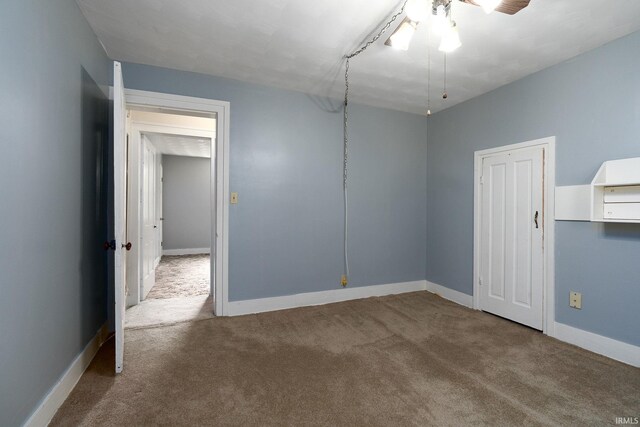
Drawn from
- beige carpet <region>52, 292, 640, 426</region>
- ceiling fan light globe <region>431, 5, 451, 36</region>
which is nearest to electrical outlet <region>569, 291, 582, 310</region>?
beige carpet <region>52, 292, 640, 426</region>

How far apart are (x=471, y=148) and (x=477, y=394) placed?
8.72 ft

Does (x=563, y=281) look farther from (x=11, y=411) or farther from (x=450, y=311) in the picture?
(x=11, y=411)

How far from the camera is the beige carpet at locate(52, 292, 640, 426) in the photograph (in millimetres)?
1659

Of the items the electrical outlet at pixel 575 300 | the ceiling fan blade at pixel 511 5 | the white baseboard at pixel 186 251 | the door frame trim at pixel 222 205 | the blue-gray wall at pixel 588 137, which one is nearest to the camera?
the ceiling fan blade at pixel 511 5

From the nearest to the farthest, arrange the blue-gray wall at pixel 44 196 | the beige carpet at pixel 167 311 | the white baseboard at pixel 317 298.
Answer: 1. the blue-gray wall at pixel 44 196
2. the beige carpet at pixel 167 311
3. the white baseboard at pixel 317 298

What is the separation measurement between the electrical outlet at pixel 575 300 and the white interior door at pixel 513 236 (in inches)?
9.3

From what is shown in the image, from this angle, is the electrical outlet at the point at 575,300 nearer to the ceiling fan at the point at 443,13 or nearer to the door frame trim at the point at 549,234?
the door frame trim at the point at 549,234

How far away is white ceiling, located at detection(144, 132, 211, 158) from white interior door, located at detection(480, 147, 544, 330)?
4354 millimetres

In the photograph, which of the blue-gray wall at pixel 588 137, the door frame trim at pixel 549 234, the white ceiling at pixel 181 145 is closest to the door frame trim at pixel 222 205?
the white ceiling at pixel 181 145

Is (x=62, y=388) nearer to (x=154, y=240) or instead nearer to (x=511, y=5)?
(x=154, y=240)

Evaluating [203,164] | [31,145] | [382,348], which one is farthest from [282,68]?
[203,164]

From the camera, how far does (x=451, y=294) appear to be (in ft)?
12.3

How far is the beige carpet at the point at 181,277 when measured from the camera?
4.07 metres

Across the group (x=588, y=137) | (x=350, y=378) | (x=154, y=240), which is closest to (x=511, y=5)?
(x=588, y=137)
